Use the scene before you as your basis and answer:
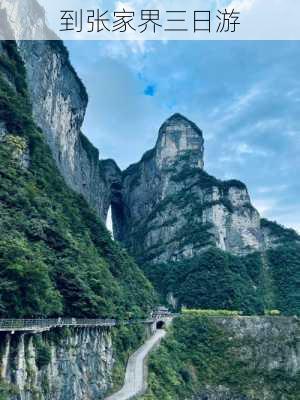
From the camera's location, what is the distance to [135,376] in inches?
1903

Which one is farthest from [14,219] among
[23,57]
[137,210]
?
[137,210]

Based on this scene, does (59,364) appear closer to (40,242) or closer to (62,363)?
(62,363)

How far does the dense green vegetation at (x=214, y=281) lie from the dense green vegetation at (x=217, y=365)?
72.8 ft

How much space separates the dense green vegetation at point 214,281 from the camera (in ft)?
324

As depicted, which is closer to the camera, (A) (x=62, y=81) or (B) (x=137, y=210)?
(A) (x=62, y=81)

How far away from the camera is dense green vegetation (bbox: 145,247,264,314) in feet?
324

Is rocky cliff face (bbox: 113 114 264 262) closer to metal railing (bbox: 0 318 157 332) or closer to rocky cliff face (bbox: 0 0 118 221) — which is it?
rocky cliff face (bbox: 0 0 118 221)

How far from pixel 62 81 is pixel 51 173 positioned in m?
38.6

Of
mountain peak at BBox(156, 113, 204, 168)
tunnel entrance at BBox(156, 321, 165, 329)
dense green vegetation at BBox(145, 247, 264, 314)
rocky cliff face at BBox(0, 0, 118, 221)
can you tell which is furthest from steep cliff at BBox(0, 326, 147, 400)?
mountain peak at BBox(156, 113, 204, 168)

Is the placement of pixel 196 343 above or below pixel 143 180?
below

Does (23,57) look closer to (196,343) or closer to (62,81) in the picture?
(62,81)

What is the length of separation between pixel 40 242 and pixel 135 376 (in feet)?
56.3

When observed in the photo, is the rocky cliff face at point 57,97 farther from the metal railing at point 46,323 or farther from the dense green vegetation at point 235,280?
the metal railing at point 46,323

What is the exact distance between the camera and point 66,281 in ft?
128
